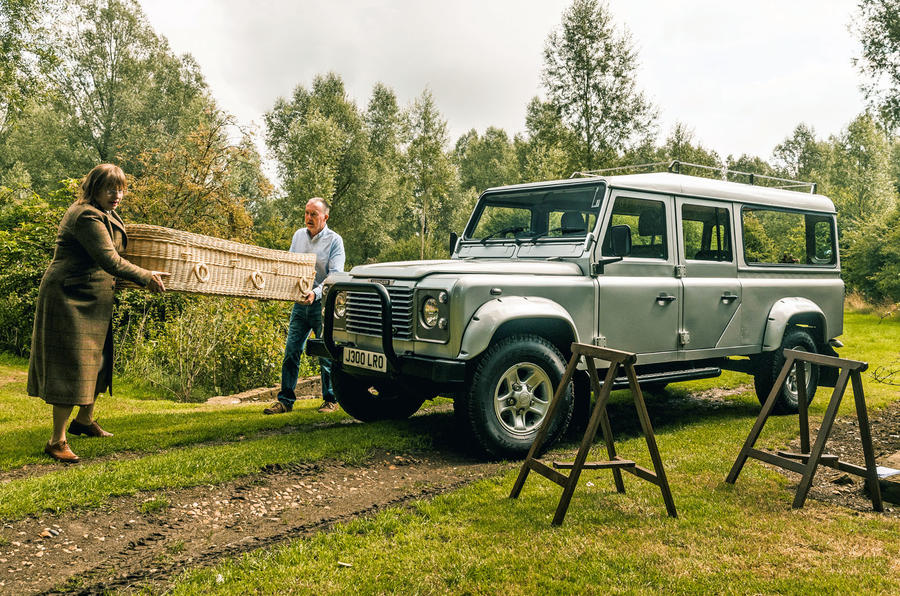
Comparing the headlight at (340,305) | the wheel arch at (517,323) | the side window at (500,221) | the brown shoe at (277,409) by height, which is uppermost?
the side window at (500,221)

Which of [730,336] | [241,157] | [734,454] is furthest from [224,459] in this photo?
[241,157]

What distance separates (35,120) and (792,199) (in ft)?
138

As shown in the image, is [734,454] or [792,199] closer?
[734,454]

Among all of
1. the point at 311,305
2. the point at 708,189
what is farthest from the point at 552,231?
the point at 311,305

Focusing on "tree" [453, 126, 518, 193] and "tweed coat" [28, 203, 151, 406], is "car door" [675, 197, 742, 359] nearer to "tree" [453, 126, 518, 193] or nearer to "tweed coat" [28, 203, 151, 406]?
"tweed coat" [28, 203, 151, 406]

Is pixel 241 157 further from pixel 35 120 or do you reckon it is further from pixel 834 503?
pixel 35 120

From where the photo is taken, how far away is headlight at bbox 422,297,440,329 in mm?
4984

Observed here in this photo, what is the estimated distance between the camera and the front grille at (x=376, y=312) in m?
5.16

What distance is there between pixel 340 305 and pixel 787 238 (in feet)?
17.8

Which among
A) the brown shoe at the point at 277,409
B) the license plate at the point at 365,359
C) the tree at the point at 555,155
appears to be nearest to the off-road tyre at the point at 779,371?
the license plate at the point at 365,359

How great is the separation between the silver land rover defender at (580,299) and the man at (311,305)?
0.72 meters

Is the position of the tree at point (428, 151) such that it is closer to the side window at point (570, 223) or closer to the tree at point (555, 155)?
the tree at point (555, 155)

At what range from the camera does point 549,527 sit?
3.80 m

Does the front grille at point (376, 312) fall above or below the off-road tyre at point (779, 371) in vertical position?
above
